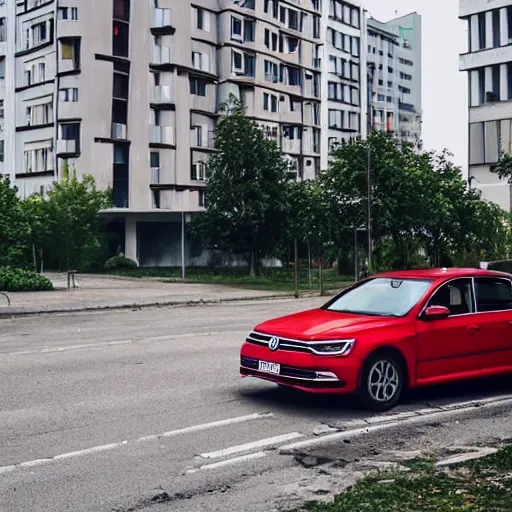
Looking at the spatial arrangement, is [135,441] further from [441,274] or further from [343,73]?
[343,73]

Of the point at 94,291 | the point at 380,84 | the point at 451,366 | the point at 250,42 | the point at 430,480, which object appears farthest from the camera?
the point at 380,84

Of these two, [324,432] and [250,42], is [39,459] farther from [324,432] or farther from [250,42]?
[250,42]

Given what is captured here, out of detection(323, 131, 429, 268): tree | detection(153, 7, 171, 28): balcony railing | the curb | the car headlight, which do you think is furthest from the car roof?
detection(153, 7, 171, 28): balcony railing

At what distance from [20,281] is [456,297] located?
2626cm

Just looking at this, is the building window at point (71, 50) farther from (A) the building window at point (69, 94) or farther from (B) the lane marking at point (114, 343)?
(B) the lane marking at point (114, 343)

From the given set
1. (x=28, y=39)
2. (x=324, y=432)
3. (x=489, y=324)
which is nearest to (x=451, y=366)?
(x=489, y=324)

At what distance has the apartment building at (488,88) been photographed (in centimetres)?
5703

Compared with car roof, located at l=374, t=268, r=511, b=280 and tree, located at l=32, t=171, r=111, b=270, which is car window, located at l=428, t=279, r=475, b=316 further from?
tree, located at l=32, t=171, r=111, b=270

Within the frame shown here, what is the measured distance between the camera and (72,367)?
13352 mm

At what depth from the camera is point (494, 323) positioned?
11078mm

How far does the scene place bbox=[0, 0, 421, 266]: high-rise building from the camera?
59.3 meters

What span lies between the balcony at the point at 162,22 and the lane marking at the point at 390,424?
53563 mm

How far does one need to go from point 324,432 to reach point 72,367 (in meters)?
5.48

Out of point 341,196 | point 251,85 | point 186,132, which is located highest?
point 251,85
